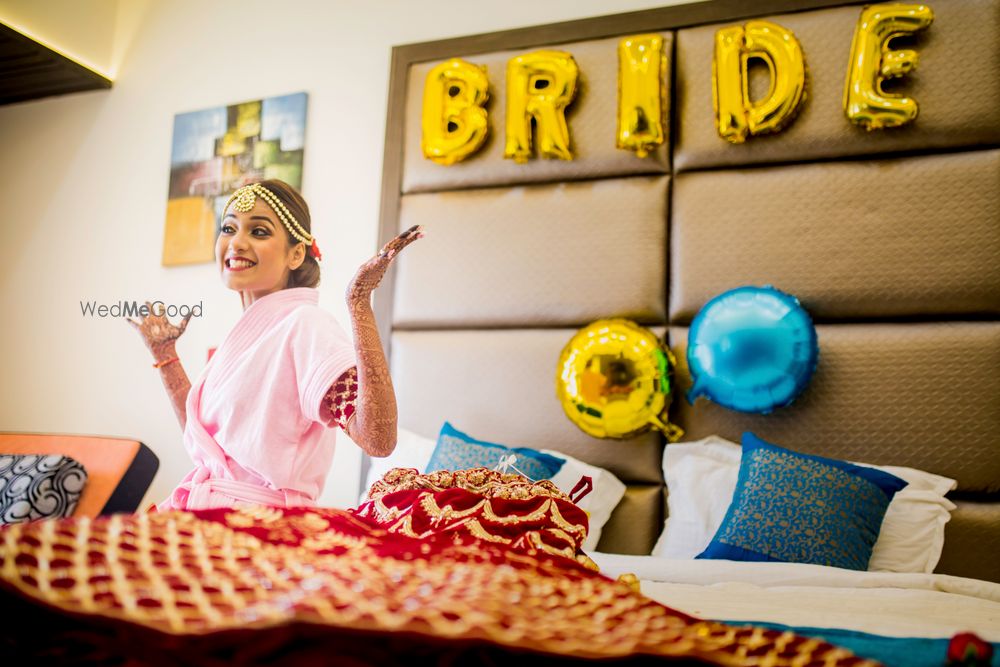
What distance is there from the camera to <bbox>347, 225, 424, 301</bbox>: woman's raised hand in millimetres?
1291

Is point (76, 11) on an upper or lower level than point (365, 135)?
upper

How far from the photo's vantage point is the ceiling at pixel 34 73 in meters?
3.08

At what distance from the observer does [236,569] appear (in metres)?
0.77

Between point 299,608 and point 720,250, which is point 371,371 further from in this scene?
point 720,250

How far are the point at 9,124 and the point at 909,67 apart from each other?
3587mm

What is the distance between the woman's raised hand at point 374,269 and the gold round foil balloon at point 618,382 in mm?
997

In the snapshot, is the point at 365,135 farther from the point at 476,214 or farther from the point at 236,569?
the point at 236,569

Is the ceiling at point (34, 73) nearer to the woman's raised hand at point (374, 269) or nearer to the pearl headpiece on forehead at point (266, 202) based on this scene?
the pearl headpiece on forehead at point (266, 202)

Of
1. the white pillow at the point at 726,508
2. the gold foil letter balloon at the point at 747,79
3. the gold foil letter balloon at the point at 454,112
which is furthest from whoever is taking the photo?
the gold foil letter balloon at the point at 454,112

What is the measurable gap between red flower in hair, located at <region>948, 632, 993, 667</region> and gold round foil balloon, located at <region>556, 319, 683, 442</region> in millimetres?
1400

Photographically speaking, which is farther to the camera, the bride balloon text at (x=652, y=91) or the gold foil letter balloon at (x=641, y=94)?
the gold foil letter balloon at (x=641, y=94)

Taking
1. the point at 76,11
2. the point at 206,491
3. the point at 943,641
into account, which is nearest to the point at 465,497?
the point at 206,491

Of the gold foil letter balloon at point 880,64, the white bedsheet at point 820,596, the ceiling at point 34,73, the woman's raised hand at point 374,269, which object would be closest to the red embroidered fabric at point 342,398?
the woman's raised hand at point 374,269

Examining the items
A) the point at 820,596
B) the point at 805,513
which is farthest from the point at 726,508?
the point at 820,596
